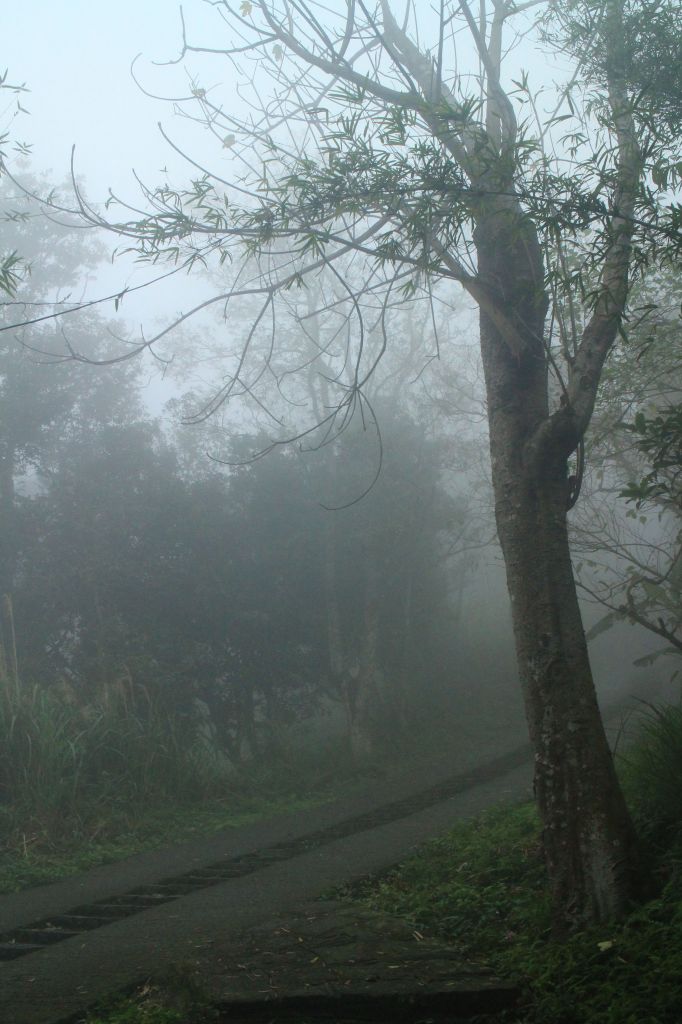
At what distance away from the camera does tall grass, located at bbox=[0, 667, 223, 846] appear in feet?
30.4

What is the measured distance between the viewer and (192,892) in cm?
717

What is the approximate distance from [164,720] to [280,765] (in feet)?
7.37

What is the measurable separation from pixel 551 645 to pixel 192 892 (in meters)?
3.48

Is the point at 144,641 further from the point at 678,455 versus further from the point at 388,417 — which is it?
the point at 678,455

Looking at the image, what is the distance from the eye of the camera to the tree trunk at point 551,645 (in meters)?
5.02

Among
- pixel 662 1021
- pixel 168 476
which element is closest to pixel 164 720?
pixel 168 476

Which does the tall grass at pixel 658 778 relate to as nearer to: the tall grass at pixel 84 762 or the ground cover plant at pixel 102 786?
the ground cover plant at pixel 102 786

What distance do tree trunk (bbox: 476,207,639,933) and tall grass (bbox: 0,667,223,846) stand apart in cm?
541

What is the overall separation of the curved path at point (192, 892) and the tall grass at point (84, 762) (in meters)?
1.04

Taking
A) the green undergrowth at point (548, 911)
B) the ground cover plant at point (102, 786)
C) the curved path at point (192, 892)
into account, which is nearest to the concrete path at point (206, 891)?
the curved path at point (192, 892)

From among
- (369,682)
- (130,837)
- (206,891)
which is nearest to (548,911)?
(206,891)

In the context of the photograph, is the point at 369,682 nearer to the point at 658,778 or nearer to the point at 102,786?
the point at 102,786

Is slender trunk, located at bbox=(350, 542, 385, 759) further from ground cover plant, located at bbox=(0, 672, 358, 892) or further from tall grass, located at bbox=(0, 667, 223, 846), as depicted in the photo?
tall grass, located at bbox=(0, 667, 223, 846)

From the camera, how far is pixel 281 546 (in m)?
15.7
